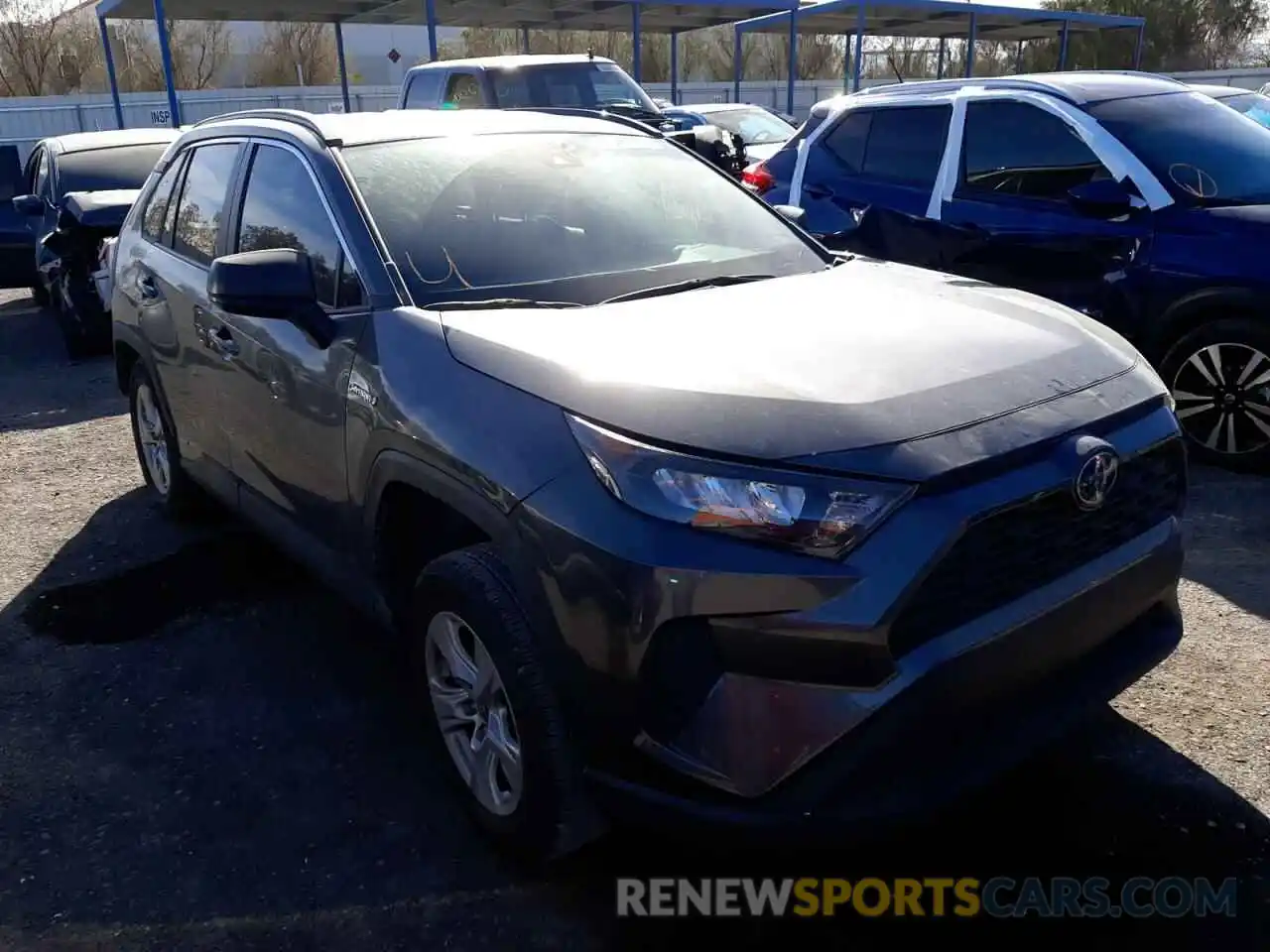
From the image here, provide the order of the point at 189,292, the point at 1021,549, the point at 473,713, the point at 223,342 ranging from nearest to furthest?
1. the point at 1021,549
2. the point at 473,713
3. the point at 223,342
4. the point at 189,292

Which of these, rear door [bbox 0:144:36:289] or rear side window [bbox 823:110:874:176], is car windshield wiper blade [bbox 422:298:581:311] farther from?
rear door [bbox 0:144:36:289]

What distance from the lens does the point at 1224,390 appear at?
498cm

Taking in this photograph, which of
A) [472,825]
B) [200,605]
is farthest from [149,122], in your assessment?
[472,825]

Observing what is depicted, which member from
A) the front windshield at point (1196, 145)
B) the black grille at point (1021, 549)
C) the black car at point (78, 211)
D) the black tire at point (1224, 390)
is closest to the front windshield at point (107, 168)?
the black car at point (78, 211)

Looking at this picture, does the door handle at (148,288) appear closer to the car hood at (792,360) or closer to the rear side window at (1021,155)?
the car hood at (792,360)

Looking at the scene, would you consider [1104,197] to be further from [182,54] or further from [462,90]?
[182,54]

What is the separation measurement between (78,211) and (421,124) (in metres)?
5.65

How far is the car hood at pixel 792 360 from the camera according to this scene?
215 cm

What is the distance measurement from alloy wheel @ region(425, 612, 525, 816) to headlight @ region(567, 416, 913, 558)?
60 cm

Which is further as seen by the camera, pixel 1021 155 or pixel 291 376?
pixel 1021 155

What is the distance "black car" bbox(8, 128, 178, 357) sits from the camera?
8180mm

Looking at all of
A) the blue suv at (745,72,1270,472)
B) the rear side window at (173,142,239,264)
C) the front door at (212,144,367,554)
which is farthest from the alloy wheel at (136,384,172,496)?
the blue suv at (745,72,1270,472)

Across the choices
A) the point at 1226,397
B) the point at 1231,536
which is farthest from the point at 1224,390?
the point at 1231,536

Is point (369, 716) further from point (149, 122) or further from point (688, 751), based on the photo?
point (149, 122)
